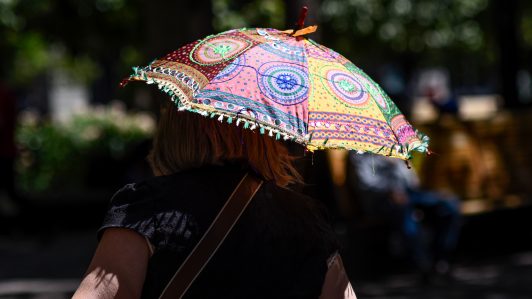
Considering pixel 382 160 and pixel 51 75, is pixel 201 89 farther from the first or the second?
pixel 51 75

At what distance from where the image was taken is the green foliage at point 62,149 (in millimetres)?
13156

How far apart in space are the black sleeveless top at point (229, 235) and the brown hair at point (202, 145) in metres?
0.04

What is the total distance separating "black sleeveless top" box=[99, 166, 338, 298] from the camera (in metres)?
2.31

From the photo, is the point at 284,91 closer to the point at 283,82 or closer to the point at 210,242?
the point at 283,82

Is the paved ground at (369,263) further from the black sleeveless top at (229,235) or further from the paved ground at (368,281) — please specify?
the black sleeveless top at (229,235)

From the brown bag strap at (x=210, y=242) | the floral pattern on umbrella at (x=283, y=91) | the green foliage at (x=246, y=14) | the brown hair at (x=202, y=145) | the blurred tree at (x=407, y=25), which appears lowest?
the blurred tree at (x=407, y=25)

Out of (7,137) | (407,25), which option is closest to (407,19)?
(407,25)

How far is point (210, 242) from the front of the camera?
2.33 m

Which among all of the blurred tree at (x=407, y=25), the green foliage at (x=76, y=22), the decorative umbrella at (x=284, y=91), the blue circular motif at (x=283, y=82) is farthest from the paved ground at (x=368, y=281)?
the blue circular motif at (x=283, y=82)

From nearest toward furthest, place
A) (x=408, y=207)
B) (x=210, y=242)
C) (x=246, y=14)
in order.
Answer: (x=210, y=242)
(x=408, y=207)
(x=246, y=14)

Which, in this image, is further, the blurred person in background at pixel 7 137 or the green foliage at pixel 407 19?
the green foliage at pixel 407 19

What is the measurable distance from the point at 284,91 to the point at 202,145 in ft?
0.77

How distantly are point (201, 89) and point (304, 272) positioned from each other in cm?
48

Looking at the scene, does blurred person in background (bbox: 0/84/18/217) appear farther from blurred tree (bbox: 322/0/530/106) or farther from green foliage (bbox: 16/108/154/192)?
blurred tree (bbox: 322/0/530/106)
